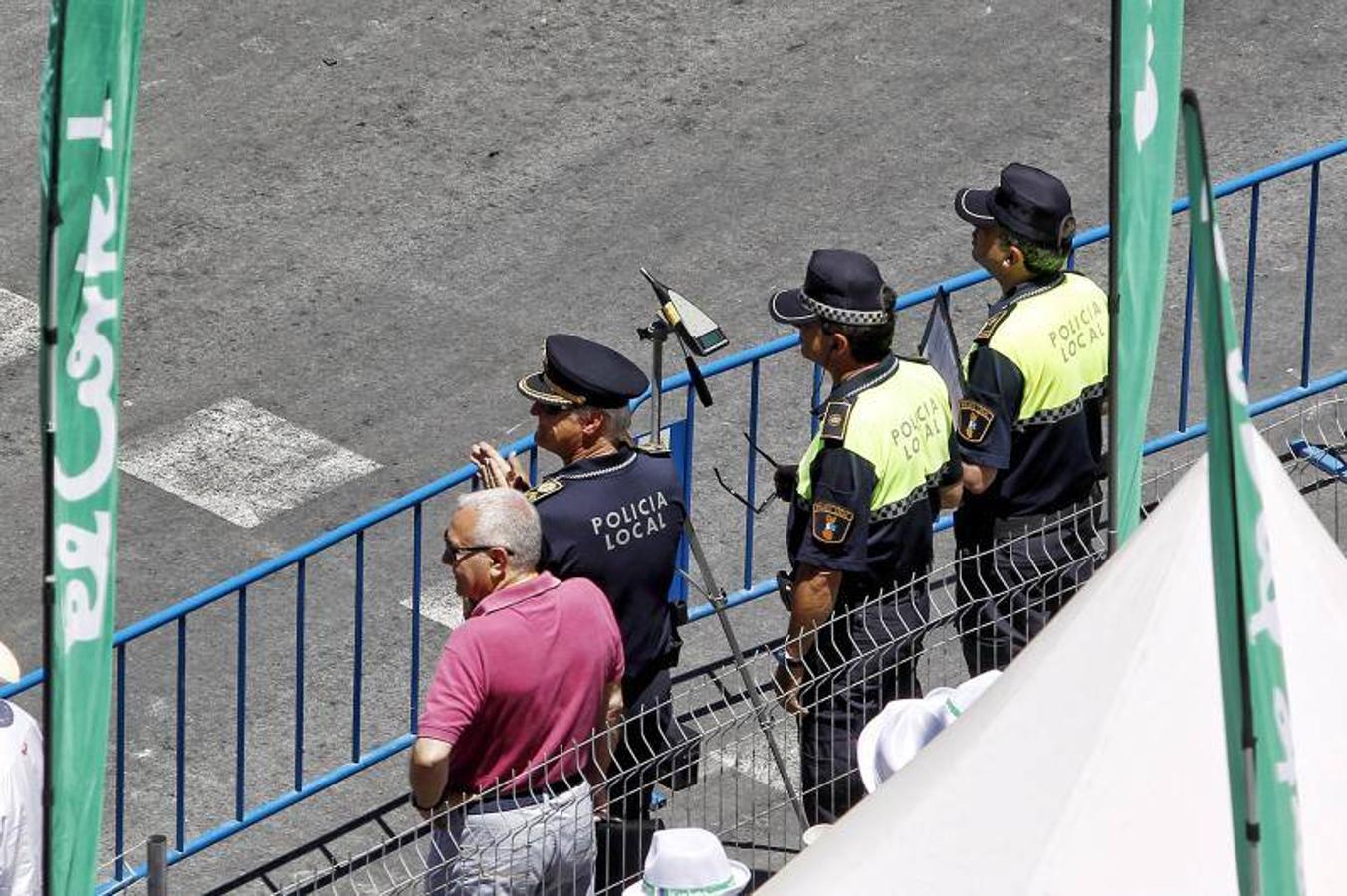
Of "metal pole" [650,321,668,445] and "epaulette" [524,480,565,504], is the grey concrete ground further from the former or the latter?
"epaulette" [524,480,565,504]

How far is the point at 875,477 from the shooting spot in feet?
28.1

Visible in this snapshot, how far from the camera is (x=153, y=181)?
14.2 meters

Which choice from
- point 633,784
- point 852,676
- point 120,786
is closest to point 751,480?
point 852,676

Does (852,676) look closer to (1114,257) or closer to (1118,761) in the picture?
(1114,257)

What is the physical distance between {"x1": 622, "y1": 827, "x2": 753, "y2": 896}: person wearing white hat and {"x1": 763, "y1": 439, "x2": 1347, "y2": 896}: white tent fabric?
74 cm

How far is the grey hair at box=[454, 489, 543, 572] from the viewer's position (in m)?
7.85

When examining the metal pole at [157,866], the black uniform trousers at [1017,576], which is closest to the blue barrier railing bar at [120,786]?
the metal pole at [157,866]

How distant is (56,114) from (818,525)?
3.55 m

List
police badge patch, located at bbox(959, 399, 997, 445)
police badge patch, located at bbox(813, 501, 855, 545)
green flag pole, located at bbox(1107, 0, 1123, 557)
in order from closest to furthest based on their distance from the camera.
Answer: green flag pole, located at bbox(1107, 0, 1123, 557) → police badge patch, located at bbox(813, 501, 855, 545) → police badge patch, located at bbox(959, 399, 997, 445)

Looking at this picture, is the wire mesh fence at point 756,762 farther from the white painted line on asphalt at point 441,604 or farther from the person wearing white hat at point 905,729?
the white painted line on asphalt at point 441,604

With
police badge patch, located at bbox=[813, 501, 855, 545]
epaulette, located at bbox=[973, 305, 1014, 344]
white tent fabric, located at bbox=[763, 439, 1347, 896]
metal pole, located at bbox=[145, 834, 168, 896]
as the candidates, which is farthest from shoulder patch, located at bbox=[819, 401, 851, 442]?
metal pole, located at bbox=[145, 834, 168, 896]

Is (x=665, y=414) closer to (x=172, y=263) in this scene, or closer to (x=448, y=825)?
(x=172, y=263)

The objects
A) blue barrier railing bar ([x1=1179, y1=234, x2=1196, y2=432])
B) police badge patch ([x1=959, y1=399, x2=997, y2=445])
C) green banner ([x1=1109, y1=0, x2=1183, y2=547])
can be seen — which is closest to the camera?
green banner ([x1=1109, y1=0, x2=1183, y2=547])

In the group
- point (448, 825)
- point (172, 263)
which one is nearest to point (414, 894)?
point (448, 825)
